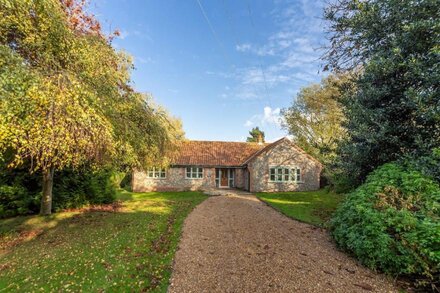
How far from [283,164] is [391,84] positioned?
54.8 feet

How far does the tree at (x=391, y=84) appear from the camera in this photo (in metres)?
7.05

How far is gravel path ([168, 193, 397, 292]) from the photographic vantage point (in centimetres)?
500

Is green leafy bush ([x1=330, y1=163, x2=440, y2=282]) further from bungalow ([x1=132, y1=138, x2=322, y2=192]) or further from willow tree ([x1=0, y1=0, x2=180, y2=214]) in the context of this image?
bungalow ([x1=132, y1=138, x2=322, y2=192])

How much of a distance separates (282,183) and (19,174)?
2073 centimetres

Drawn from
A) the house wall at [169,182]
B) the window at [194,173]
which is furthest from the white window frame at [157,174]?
the window at [194,173]

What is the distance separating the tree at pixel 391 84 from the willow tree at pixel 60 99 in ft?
27.7


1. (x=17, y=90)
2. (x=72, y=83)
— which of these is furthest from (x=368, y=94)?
(x=17, y=90)

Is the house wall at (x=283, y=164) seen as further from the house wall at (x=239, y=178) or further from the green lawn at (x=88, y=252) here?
the green lawn at (x=88, y=252)

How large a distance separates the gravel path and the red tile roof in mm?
16404

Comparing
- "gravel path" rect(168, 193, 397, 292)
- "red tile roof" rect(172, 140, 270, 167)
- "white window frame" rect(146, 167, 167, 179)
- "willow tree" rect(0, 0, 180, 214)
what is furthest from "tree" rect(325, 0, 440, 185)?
"white window frame" rect(146, 167, 167, 179)

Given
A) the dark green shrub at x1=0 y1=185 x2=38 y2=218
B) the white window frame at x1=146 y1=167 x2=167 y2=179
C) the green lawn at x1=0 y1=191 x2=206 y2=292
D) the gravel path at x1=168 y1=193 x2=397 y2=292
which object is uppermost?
the white window frame at x1=146 y1=167 x2=167 y2=179

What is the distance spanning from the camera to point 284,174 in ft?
80.6

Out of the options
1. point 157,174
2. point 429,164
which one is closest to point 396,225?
point 429,164

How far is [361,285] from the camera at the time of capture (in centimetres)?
502
